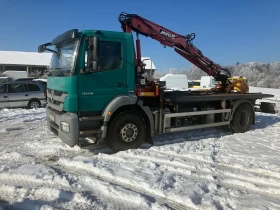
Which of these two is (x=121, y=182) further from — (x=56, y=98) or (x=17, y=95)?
(x=17, y=95)

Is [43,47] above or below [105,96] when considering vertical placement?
above

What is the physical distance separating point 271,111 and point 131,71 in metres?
7.63

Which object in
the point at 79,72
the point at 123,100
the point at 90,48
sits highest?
the point at 90,48

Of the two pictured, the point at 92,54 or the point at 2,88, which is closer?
the point at 92,54

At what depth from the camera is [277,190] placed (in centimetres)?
420

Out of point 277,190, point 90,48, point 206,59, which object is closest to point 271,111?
point 206,59

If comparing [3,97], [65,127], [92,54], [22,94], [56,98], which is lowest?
[65,127]

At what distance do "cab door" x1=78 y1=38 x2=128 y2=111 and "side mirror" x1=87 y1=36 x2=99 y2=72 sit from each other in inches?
5.5

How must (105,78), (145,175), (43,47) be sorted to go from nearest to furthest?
(145,175) < (105,78) < (43,47)

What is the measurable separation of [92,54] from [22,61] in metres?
51.2

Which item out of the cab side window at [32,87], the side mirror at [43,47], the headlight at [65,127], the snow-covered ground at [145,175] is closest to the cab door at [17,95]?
the cab side window at [32,87]

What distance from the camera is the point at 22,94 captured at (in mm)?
13531

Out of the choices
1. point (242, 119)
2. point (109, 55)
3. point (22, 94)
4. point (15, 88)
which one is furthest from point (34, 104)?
point (242, 119)

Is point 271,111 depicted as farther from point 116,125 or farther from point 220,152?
point 116,125
